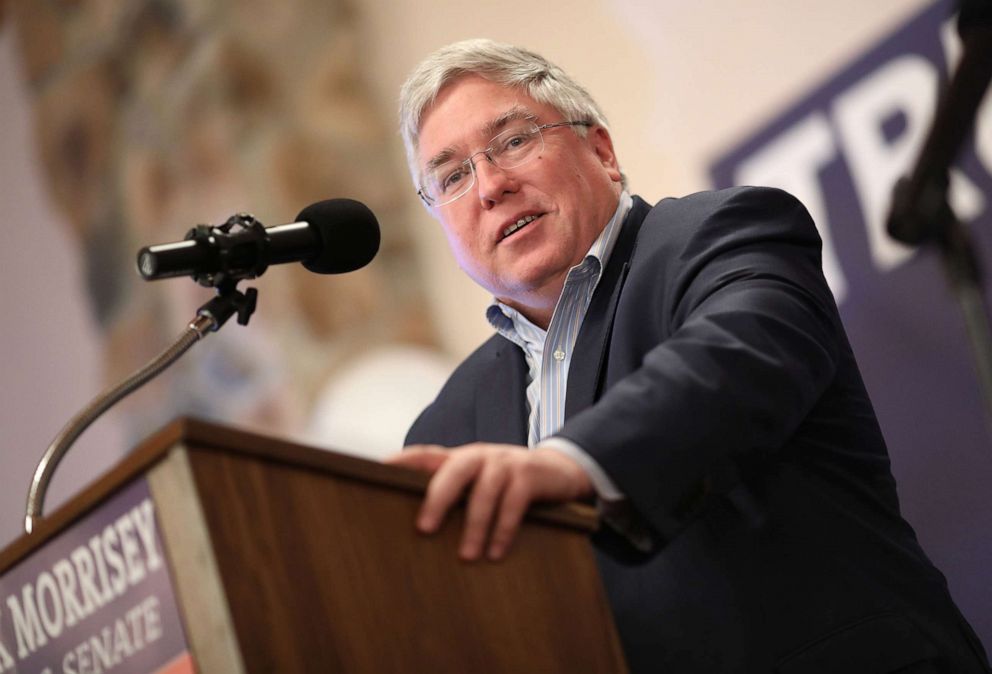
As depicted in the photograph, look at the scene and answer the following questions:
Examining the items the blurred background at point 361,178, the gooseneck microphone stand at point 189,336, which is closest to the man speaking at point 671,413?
the gooseneck microphone stand at point 189,336

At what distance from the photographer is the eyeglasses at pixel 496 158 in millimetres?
2289

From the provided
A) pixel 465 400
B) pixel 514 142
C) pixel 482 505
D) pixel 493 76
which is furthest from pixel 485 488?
pixel 493 76

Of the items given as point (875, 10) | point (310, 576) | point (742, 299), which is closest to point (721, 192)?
point (742, 299)

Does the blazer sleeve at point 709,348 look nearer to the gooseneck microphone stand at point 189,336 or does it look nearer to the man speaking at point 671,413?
the man speaking at point 671,413

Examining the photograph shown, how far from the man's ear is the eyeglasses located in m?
0.09

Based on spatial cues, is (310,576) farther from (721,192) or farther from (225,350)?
(225,350)

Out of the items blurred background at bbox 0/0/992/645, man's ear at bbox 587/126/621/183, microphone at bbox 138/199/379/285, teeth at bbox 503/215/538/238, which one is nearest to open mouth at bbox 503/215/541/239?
teeth at bbox 503/215/538/238

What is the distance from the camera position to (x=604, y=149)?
2471 mm

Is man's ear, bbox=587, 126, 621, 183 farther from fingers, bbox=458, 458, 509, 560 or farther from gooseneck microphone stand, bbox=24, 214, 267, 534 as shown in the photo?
fingers, bbox=458, 458, 509, 560

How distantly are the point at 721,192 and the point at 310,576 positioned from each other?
979 millimetres

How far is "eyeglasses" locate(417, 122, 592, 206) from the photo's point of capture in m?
2.29

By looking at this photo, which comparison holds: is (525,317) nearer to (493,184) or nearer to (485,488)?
(493,184)

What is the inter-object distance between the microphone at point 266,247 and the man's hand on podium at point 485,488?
444mm

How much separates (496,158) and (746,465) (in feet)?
3.35
